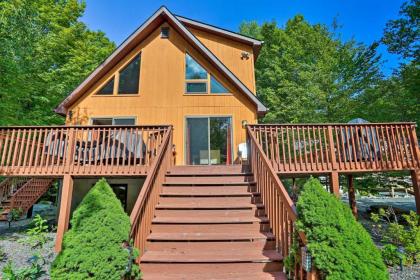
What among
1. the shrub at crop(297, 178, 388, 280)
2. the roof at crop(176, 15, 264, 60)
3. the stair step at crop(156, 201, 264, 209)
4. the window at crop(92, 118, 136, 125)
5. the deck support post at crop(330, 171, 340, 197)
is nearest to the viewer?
the shrub at crop(297, 178, 388, 280)

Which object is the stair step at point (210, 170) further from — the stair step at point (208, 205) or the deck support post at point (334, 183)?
the deck support post at point (334, 183)

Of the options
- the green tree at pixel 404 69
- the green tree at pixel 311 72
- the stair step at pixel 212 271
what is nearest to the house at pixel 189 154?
the stair step at pixel 212 271

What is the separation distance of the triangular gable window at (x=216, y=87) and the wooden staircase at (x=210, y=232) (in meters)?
4.30

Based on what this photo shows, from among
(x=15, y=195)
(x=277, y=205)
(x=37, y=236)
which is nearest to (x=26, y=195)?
(x=15, y=195)

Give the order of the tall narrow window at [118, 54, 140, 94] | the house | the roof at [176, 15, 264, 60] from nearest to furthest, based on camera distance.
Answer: the house
the tall narrow window at [118, 54, 140, 94]
the roof at [176, 15, 264, 60]

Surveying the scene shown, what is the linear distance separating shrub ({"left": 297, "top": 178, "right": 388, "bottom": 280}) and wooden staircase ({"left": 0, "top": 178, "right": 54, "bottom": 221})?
471 inches

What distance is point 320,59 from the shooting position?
63.6 ft

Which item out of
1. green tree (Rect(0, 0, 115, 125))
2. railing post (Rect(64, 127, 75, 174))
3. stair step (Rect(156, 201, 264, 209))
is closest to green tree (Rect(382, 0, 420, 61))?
stair step (Rect(156, 201, 264, 209))

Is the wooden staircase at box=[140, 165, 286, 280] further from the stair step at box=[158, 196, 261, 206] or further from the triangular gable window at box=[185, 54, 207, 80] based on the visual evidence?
the triangular gable window at box=[185, 54, 207, 80]

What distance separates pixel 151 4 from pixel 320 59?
1284 cm

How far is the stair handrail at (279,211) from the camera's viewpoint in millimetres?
3086

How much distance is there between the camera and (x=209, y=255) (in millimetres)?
3805

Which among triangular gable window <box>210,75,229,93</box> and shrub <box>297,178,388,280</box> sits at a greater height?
triangular gable window <box>210,75,229,93</box>

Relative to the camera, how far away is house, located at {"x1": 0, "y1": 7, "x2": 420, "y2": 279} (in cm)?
399
